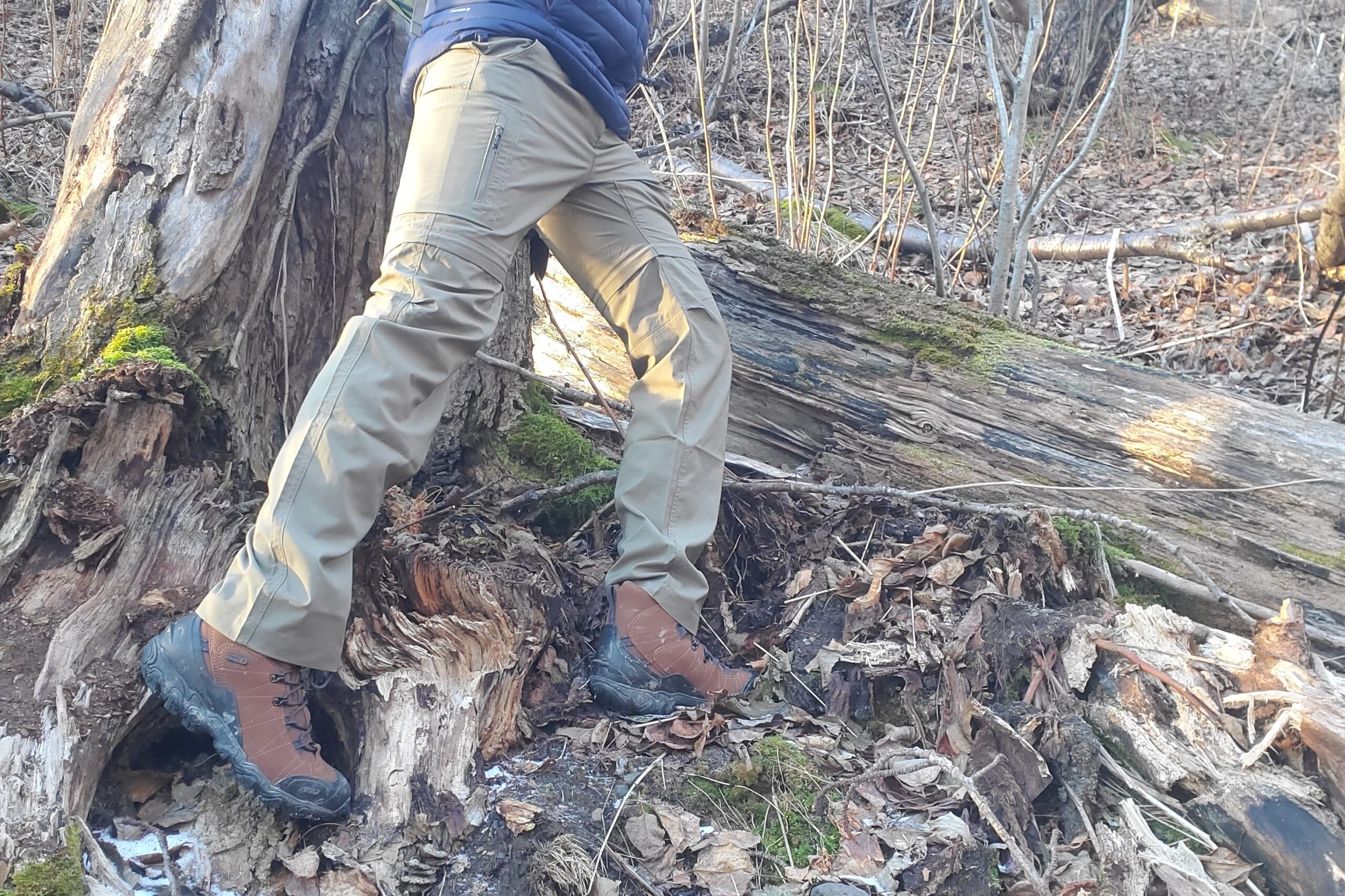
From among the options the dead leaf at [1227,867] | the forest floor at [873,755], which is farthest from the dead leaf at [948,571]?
the dead leaf at [1227,867]

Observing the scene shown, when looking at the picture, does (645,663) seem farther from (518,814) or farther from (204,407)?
(204,407)

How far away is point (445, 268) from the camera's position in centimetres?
219

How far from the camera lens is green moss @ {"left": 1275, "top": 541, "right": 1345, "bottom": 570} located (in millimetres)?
2686

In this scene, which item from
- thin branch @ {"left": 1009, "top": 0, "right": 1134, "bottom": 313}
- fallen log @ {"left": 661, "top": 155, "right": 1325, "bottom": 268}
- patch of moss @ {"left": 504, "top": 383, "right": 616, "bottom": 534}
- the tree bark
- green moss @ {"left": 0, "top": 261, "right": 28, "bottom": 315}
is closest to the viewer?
the tree bark

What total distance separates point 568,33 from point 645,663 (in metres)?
1.72

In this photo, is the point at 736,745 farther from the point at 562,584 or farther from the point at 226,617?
the point at 226,617

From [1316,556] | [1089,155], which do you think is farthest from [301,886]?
[1089,155]

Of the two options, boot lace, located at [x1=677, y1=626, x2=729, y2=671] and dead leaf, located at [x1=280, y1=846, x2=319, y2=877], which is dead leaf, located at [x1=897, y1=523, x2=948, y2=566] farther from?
dead leaf, located at [x1=280, y1=846, x2=319, y2=877]

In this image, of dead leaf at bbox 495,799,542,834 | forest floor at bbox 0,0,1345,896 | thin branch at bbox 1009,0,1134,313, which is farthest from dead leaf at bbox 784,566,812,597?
thin branch at bbox 1009,0,1134,313

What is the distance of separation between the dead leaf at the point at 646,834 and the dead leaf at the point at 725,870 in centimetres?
9

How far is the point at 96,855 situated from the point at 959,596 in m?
2.27

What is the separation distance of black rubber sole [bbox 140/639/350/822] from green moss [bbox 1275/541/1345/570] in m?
2.82

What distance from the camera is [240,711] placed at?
197 cm

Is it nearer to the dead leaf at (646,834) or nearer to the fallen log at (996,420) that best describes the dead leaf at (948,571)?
the fallen log at (996,420)
